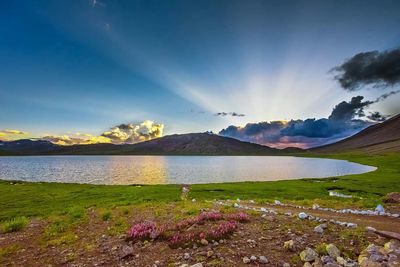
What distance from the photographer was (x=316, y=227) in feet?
43.4

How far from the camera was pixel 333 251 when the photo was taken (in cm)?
1030

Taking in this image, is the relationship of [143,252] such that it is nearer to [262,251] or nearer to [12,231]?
[262,251]

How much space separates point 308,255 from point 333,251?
1099 millimetres

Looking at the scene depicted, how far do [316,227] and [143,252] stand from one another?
839 centimetres

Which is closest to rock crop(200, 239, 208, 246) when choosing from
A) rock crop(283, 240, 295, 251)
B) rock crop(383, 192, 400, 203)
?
rock crop(283, 240, 295, 251)

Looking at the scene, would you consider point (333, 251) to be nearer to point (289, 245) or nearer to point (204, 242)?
point (289, 245)

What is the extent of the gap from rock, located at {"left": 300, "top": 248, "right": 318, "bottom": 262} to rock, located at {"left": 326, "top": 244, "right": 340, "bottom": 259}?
0.59m

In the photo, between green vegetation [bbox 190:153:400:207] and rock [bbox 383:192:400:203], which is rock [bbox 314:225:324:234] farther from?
rock [bbox 383:192:400:203]

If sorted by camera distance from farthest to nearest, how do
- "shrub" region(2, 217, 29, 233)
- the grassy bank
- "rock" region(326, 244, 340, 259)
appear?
1. the grassy bank
2. "shrub" region(2, 217, 29, 233)
3. "rock" region(326, 244, 340, 259)

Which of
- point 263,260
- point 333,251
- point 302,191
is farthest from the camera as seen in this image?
point 302,191

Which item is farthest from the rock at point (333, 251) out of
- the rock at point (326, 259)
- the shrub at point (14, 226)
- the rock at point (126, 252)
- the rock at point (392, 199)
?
the rock at point (392, 199)

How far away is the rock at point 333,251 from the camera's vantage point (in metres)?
10.1

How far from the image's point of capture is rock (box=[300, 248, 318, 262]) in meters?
9.90

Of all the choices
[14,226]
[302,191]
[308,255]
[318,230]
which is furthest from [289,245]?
[302,191]
